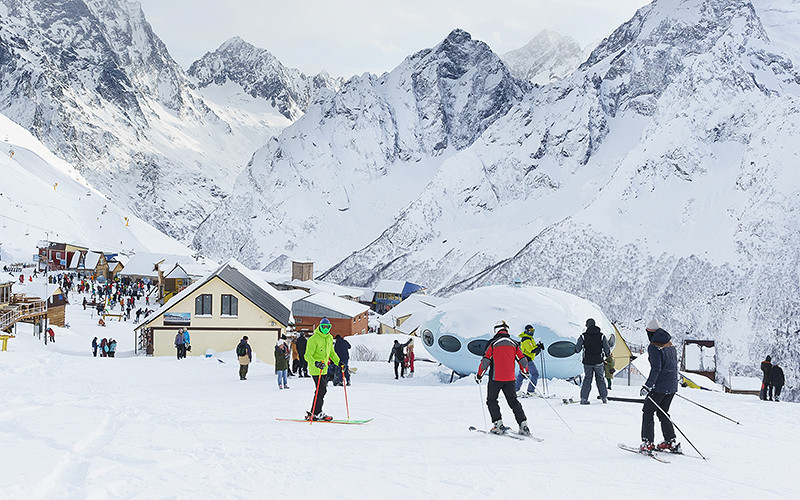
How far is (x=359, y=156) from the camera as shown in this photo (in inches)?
6216

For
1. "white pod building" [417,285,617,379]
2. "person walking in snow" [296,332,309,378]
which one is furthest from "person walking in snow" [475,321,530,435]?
"white pod building" [417,285,617,379]

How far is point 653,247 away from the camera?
235 ft

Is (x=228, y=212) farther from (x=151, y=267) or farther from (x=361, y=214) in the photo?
(x=151, y=267)

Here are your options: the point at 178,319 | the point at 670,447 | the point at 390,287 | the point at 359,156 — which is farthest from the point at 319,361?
the point at 359,156

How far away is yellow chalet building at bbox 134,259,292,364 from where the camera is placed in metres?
28.3

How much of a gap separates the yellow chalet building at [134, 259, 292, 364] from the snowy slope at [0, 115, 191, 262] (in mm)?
58749

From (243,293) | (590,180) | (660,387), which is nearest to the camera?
(660,387)

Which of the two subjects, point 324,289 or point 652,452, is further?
point 324,289

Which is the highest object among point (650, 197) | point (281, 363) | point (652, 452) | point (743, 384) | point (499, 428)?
point (650, 197)

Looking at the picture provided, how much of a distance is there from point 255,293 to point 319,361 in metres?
22.8

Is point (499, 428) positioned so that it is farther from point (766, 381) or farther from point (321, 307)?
point (321, 307)

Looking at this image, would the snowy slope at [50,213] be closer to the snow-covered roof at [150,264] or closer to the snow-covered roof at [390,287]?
the snow-covered roof at [150,264]

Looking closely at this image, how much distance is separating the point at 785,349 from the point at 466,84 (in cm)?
13471

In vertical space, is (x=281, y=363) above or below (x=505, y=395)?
below
